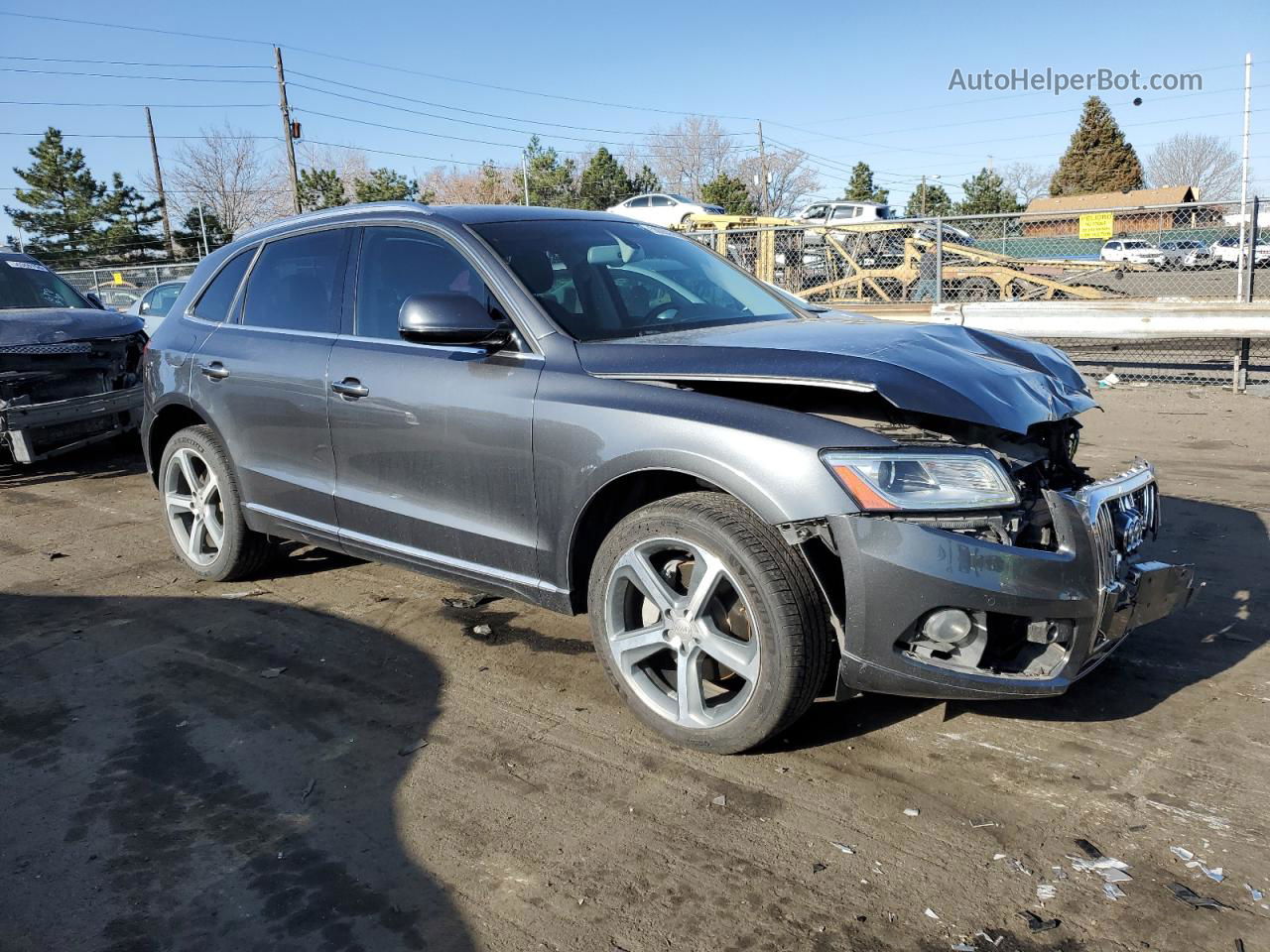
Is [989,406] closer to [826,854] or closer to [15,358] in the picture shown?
[826,854]

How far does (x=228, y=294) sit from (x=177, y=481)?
1087 mm

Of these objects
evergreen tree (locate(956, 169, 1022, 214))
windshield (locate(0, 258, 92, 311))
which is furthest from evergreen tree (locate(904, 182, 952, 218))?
windshield (locate(0, 258, 92, 311))

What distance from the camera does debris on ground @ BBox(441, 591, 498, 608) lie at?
4883 millimetres

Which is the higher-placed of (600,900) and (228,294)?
(228,294)

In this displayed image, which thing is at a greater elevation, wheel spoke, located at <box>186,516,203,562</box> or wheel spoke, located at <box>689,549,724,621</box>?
wheel spoke, located at <box>689,549,724,621</box>

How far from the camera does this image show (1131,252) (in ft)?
49.7

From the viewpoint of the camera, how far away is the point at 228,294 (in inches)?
204

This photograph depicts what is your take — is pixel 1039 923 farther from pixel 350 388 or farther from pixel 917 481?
pixel 350 388

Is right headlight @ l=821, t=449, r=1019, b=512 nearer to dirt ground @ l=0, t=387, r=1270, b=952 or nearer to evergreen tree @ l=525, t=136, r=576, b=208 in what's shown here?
dirt ground @ l=0, t=387, r=1270, b=952

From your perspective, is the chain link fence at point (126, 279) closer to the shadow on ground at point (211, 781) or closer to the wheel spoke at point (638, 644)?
the shadow on ground at point (211, 781)

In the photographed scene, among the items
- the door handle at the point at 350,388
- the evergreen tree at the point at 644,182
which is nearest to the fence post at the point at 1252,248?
the door handle at the point at 350,388

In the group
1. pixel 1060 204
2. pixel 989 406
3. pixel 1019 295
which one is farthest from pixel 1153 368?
pixel 1060 204

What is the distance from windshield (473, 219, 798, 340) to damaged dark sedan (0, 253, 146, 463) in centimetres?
556

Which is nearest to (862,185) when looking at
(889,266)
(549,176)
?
(549,176)
